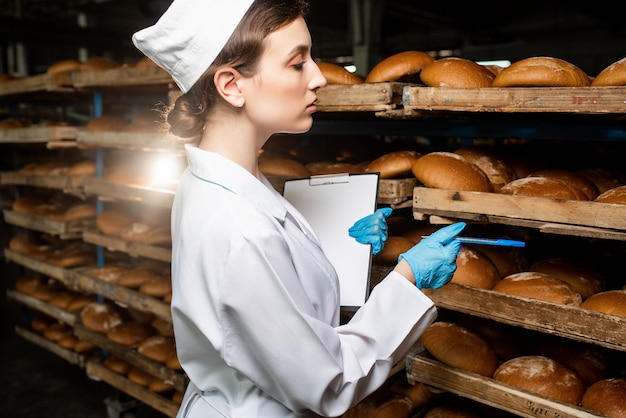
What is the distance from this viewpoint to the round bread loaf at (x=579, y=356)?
6.79ft

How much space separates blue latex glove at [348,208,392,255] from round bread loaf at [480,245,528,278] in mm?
746

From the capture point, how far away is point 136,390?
10.7ft

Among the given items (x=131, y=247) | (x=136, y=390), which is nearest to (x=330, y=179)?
(x=131, y=247)

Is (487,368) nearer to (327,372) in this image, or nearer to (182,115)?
(327,372)

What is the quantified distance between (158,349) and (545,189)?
7.86 ft

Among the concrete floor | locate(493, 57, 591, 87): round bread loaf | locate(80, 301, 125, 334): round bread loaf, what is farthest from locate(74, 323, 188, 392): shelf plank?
locate(493, 57, 591, 87): round bread loaf

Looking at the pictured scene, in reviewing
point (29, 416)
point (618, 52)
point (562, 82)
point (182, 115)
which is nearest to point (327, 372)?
point (182, 115)

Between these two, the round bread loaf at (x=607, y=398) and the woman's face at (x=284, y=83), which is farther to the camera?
the round bread loaf at (x=607, y=398)

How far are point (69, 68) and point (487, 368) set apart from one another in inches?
133

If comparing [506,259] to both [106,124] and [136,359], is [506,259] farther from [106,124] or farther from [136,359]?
[106,124]

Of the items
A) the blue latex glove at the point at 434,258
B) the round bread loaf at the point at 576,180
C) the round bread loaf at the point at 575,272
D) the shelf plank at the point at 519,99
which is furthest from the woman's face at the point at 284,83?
the round bread loaf at the point at 575,272

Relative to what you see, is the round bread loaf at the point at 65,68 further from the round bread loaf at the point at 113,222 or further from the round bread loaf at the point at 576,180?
the round bread loaf at the point at 576,180

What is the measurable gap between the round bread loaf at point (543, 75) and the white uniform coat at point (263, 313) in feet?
3.27

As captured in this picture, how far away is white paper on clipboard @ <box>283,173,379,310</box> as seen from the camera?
1776 mm
